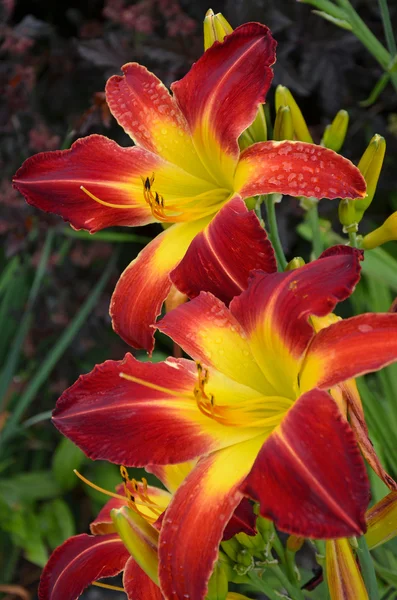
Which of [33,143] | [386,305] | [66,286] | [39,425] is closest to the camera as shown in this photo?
[386,305]

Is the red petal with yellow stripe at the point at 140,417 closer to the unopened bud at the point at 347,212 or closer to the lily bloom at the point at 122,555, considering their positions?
the lily bloom at the point at 122,555

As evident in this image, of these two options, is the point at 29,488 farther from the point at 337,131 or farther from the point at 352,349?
the point at 352,349

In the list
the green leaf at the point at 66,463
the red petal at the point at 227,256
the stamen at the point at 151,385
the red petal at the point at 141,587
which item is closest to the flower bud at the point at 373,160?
the red petal at the point at 227,256

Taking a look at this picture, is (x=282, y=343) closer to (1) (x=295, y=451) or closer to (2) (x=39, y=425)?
(1) (x=295, y=451)

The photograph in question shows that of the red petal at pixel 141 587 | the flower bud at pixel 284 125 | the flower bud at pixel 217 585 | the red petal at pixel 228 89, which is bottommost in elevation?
the red petal at pixel 141 587

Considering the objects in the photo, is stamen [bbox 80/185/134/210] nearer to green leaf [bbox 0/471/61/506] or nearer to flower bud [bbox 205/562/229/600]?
flower bud [bbox 205/562/229/600]

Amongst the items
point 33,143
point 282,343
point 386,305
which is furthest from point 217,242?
point 33,143

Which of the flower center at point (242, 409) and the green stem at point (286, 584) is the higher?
the flower center at point (242, 409)

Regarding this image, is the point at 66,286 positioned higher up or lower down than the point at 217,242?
lower down
